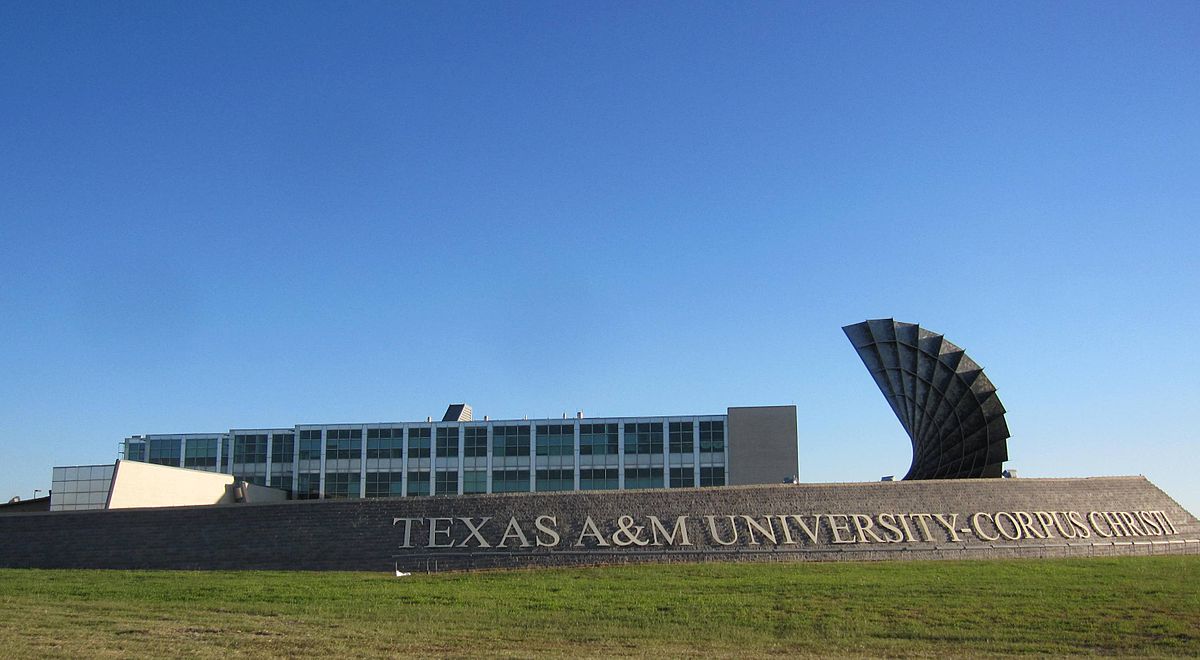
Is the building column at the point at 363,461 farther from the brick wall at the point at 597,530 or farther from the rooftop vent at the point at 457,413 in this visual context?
the brick wall at the point at 597,530

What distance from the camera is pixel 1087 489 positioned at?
1545 inches

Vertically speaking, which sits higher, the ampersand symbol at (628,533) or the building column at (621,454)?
the building column at (621,454)

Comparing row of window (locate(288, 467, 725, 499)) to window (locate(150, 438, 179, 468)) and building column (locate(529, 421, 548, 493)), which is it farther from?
window (locate(150, 438, 179, 468))

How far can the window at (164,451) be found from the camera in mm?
84500

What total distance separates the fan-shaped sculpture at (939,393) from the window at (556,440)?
3460 cm

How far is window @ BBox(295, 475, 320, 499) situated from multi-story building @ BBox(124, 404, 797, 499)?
0.08 metres

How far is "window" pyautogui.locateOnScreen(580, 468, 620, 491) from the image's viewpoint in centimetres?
7656

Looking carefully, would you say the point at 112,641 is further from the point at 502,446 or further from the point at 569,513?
the point at 502,446

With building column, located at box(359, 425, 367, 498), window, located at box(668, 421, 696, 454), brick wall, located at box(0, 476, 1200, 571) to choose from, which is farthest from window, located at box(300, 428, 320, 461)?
brick wall, located at box(0, 476, 1200, 571)

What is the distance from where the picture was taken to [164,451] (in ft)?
278

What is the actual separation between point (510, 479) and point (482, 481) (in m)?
2.09

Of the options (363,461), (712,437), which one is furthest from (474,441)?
(712,437)

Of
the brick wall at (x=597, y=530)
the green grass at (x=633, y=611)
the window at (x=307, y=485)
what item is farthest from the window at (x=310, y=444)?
the green grass at (x=633, y=611)

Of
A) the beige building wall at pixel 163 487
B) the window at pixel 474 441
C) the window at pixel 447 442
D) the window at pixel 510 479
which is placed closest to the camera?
the beige building wall at pixel 163 487
